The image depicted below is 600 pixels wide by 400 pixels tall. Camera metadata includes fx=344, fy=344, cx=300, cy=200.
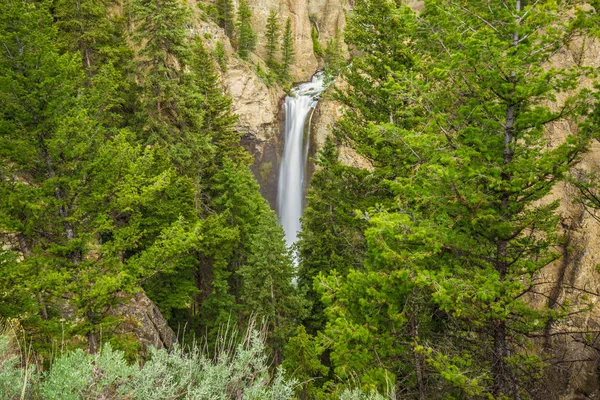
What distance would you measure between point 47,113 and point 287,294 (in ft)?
38.9

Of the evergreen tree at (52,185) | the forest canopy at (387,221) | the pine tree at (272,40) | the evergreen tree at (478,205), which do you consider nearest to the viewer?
the forest canopy at (387,221)

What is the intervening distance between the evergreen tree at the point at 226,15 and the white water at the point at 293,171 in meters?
17.9

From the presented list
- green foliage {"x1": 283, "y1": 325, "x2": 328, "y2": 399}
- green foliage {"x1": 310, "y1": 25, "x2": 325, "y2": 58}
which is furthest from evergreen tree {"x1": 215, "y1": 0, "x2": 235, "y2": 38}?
green foliage {"x1": 283, "y1": 325, "x2": 328, "y2": 399}

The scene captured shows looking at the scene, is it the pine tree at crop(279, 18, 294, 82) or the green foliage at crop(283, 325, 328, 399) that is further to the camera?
the pine tree at crop(279, 18, 294, 82)

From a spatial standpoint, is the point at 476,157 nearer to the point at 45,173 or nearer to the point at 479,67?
the point at 479,67

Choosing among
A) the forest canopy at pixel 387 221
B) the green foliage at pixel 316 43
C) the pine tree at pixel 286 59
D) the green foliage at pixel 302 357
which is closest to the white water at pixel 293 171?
the pine tree at pixel 286 59

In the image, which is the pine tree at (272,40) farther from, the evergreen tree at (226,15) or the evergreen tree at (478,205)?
the evergreen tree at (478,205)

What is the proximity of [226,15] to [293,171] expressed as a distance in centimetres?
2624

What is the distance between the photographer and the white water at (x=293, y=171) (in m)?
31.9

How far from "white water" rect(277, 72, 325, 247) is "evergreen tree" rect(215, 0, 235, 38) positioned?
58.8 ft

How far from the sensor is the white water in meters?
31.9

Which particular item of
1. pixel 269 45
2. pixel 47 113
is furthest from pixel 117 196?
pixel 269 45

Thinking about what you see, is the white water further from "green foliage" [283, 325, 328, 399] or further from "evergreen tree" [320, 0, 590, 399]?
"evergreen tree" [320, 0, 590, 399]

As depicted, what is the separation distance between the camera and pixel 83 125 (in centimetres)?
771
